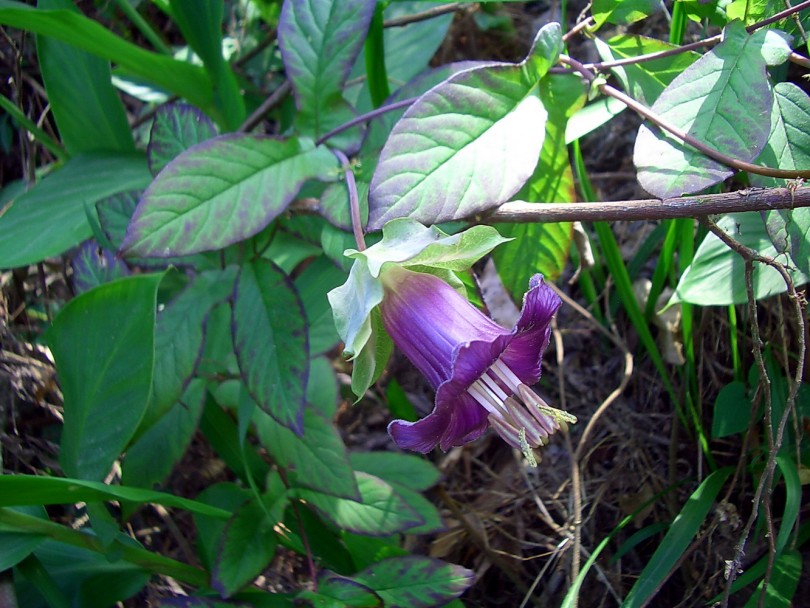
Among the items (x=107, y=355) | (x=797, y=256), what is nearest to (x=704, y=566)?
(x=797, y=256)

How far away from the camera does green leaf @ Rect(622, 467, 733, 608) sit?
1.03 meters

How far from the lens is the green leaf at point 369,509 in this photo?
3.77ft

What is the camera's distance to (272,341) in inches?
41.8

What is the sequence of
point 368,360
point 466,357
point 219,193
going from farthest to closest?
point 219,193 → point 368,360 → point 466,357

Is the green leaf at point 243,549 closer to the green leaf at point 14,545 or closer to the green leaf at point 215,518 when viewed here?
the green leaf at point 215,518

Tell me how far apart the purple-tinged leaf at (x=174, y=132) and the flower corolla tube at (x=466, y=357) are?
0.50 metres

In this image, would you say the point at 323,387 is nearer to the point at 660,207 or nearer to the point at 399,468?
the point at 399,468

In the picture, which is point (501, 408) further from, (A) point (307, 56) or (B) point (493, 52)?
(B) point (493, 52)

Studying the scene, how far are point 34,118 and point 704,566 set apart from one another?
5.85 feet

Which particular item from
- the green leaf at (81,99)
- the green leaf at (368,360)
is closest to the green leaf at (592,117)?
the green leaf at (368,360)

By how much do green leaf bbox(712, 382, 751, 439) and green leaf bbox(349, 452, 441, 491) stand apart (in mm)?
482

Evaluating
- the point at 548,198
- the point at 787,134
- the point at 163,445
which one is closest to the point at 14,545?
the point at 163,445

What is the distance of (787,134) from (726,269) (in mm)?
226

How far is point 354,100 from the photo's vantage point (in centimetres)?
153
